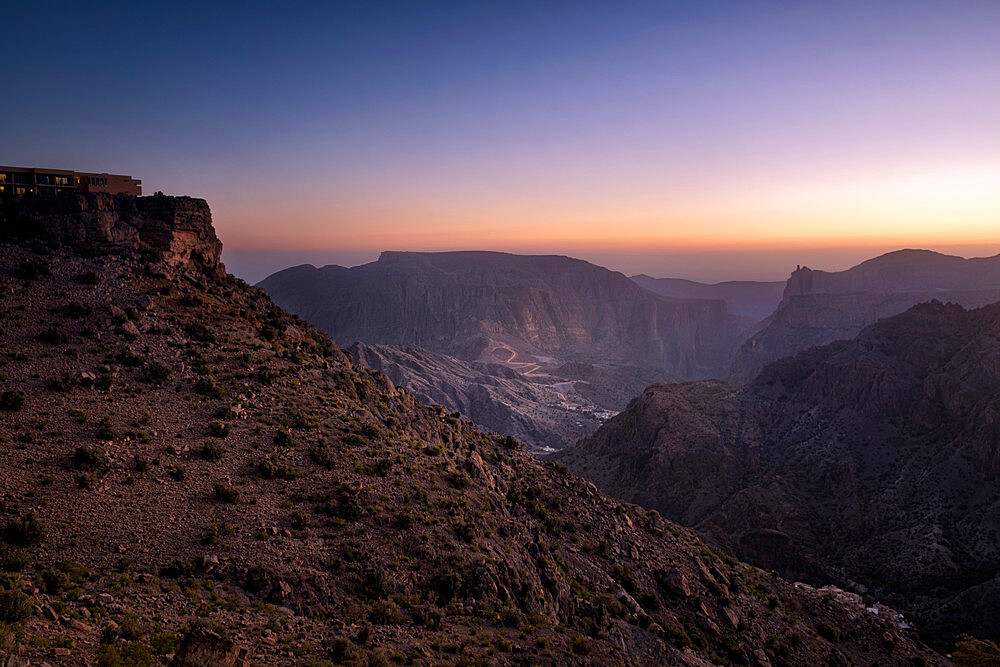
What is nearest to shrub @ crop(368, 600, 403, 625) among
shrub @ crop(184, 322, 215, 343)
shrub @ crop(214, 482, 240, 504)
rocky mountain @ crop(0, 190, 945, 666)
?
rocky mountain @ crop(0, 190, 945, 666)

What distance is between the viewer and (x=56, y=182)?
3334cm

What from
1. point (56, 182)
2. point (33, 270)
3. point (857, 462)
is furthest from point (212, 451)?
point (857, 462)

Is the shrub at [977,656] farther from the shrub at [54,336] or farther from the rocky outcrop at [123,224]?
the rocky outcrop at [123,224]

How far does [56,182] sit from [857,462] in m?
83.3

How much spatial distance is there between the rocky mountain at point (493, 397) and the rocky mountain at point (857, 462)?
3273 cm

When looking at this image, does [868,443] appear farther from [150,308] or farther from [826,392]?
[150,308]

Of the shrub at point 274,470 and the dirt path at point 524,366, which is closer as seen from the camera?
the shrub at point 274,470

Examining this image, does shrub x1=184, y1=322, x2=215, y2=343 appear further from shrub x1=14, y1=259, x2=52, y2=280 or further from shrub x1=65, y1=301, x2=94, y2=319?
shrub x1=14, y1=259, x2=52, y2=280

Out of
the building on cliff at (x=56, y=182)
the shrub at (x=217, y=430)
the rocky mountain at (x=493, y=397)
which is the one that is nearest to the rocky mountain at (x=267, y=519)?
the shrub at (x=217, y=430)

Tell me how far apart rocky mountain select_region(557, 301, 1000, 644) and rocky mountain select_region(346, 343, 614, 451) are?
107 feet

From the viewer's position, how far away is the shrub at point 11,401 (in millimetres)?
18734

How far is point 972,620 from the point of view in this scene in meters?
40.1

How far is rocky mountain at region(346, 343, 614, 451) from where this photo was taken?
126062 millimetres

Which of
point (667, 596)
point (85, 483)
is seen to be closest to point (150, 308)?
point (85, 483)
